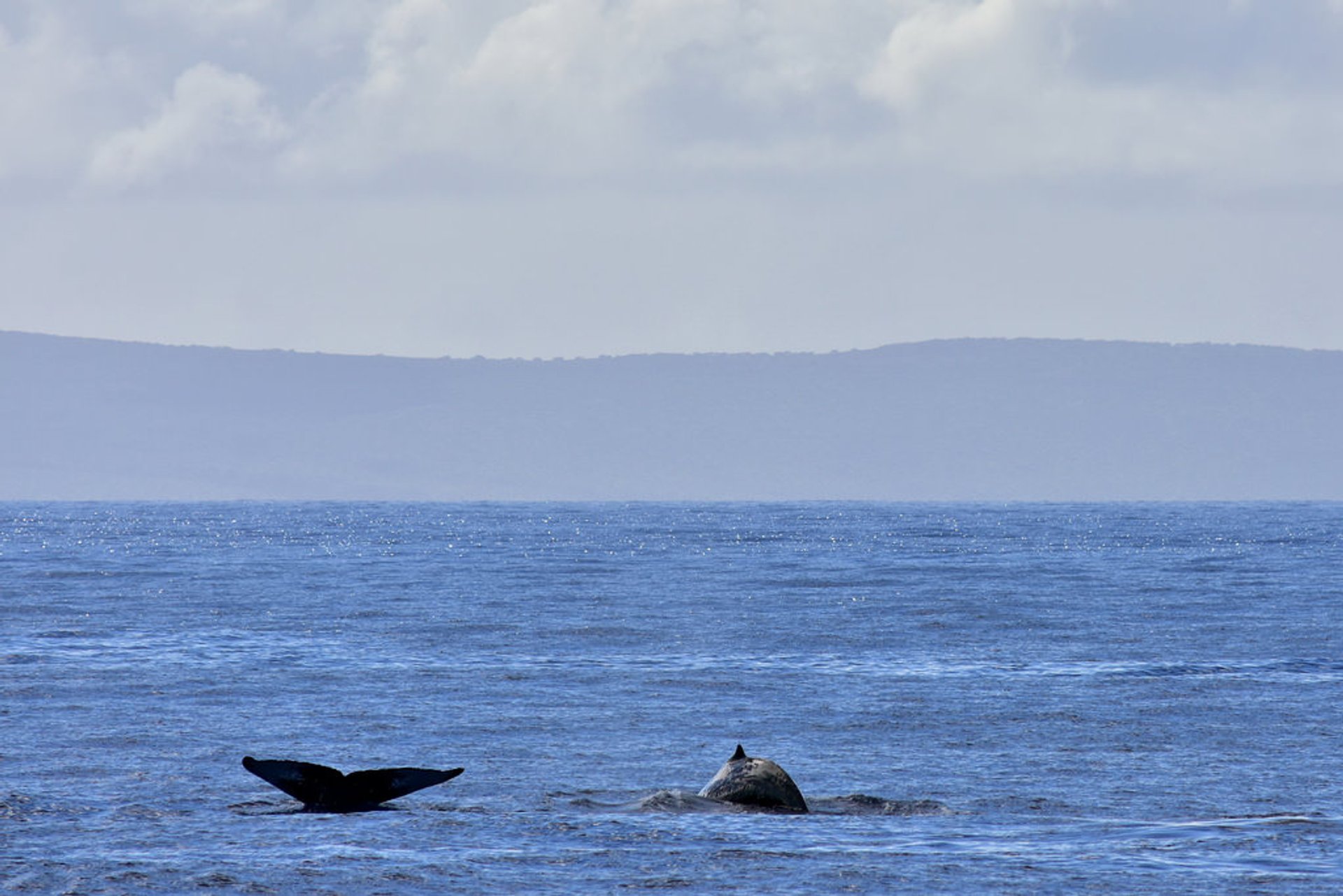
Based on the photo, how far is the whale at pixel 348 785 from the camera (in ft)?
59.0

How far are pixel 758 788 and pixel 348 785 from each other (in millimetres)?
3966

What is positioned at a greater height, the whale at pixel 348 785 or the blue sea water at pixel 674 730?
the whale at pixel 348 785

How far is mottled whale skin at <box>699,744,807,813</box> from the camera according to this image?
1855 cm

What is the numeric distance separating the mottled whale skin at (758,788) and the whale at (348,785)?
8.82 feet

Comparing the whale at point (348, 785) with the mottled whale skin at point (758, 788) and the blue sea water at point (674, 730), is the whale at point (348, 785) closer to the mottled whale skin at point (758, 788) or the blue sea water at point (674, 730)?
the blue sea water at point (674, 730)

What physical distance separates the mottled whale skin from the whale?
8.82 feet

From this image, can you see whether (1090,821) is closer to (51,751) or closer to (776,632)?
(51,751)

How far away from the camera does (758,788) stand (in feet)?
61.2

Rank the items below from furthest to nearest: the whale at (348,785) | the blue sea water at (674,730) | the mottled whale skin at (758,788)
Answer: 1. the mottled whale skin at (758,788)
2. the whale at (348,785)
3. the blue sea water at (674,730)

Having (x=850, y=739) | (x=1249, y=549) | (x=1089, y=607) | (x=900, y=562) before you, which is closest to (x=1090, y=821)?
(x=850, y=739)

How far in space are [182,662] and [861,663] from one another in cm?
1172

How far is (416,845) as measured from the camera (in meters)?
16.4

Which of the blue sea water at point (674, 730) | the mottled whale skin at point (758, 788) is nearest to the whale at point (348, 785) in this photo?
the blue sea water at point (674, 730)

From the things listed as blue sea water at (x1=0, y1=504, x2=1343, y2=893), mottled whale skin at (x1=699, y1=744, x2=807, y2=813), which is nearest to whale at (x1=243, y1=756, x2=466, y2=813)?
blue sea water at (x1=0, y1=504, x2=1343, y2=893)
